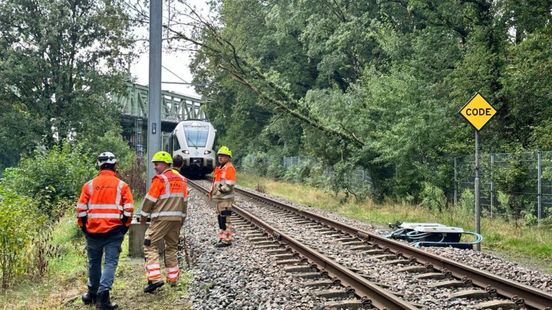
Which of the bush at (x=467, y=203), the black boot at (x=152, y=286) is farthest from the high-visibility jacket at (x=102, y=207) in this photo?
the bush at (x=467, y=203)

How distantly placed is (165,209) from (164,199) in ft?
0.46

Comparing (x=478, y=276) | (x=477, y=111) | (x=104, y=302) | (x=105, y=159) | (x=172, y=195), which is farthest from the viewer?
(x=477, y=111)

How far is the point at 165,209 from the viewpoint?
7.23 m

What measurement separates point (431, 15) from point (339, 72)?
14.9 m

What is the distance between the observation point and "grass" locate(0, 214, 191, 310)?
650 centimetres

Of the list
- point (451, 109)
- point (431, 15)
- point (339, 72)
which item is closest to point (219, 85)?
point (339, 72)

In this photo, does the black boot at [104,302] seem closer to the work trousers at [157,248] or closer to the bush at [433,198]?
the work trousers at [157,248]

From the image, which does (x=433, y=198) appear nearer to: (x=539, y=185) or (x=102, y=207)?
(x=539, y=185)

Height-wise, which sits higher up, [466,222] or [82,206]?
[82,206]

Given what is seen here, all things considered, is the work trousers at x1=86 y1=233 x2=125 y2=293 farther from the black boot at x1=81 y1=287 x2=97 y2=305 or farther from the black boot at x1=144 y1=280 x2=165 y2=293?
the black boot at x1=144 y1=280 x2=165 y2=293

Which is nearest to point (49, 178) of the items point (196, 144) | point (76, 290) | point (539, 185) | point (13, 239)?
point (13, 239)

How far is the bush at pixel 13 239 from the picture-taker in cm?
769

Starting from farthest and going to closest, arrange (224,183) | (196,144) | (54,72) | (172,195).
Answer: (54,72) → (196,144) → (224,183) → (172,195)

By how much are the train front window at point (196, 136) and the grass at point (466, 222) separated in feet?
27.6
